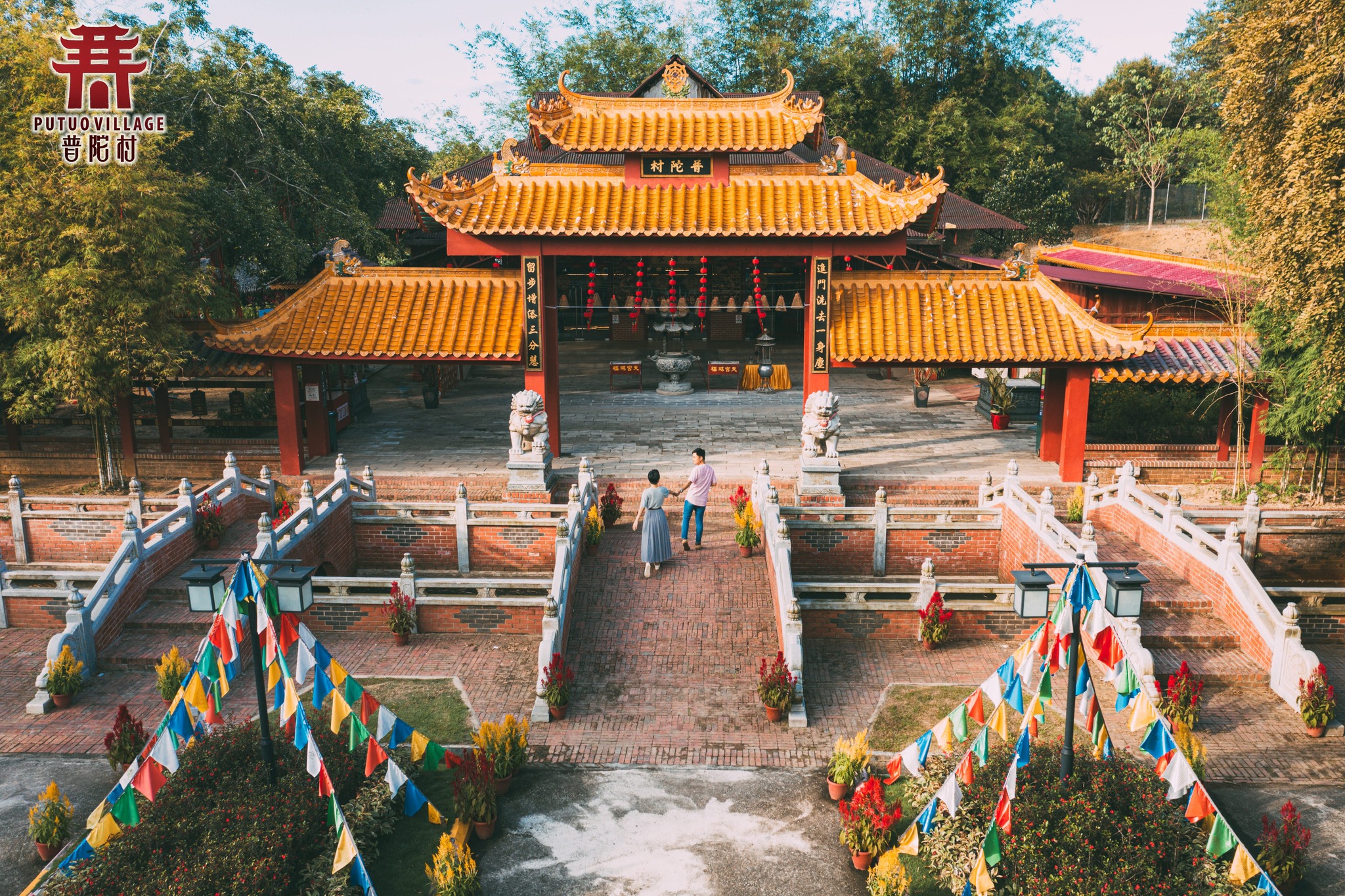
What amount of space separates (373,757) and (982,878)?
19.6 ft

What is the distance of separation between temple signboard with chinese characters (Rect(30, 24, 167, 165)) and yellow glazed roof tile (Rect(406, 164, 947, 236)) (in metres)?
5.73

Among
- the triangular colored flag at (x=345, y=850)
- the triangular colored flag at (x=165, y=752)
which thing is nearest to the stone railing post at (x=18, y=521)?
the triangular colored flag at (x=165, y=752)

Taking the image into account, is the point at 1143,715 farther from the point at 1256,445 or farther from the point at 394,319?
the point at 394,319

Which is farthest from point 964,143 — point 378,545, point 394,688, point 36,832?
point 36,832

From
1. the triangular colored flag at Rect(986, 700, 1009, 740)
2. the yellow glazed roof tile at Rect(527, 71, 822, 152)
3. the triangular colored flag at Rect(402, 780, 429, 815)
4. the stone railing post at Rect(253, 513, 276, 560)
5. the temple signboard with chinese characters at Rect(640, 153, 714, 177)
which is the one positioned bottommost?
the triangular colored flag at Rect(402, 780, 429, 815)

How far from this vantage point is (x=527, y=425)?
18750 mm

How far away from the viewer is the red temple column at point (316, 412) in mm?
20516

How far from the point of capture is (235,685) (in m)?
13.5

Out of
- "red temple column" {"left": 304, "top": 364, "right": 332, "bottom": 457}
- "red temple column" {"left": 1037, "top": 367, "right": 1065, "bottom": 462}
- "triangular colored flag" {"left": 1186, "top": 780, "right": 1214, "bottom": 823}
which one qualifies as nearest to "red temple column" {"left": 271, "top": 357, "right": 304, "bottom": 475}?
"red temple column" {"left": 304, "top": 364, "right": 332, "bottom": 457}

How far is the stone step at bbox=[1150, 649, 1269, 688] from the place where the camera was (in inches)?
526

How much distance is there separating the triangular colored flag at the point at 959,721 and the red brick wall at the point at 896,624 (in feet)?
15.6

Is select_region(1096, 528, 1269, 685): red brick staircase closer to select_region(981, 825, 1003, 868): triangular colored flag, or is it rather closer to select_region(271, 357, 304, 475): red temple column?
select_region(981, 825, 1003, 868): triangular colored flag

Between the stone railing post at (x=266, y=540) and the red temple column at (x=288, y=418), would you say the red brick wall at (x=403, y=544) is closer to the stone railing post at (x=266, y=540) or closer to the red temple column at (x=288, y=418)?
the stone railing post at (x=266, y=540)

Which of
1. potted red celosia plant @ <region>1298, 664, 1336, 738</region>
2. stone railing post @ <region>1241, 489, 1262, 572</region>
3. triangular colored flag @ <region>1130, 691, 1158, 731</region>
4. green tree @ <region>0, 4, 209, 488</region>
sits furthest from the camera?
green tree @ <region>0, 4, 209, 488</region>
